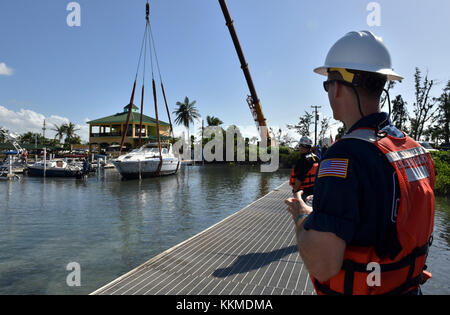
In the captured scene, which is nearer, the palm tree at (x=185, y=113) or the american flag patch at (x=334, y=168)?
the american flag patch at (x=334, y=168)

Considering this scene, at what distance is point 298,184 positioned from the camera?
5844 mm

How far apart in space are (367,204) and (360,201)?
0.10ft

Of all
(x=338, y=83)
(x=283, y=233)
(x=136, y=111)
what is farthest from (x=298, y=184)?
(x=136, y=111)

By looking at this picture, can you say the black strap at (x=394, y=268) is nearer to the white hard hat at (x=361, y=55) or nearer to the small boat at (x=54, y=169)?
the white hard hat at (x=361, y=55)

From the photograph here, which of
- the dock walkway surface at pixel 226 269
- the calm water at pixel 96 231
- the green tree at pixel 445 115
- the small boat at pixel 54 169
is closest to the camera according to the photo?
the dock walkway surface at pixel 226 269

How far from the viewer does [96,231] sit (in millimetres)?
9953

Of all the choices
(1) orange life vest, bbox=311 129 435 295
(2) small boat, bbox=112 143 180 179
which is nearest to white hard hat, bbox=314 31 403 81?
(1) orange life vest, bbox=311 129 435 295

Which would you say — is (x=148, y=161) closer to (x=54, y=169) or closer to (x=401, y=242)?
(x=54, y=169)

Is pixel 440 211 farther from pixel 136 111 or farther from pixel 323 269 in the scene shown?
pixel 136 111

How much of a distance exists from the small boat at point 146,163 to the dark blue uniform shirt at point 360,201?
26.3m

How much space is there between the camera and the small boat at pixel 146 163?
26411mm

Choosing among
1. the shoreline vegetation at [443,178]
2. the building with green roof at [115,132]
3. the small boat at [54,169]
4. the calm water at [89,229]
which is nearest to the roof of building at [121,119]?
the building with green roof at [115,132]

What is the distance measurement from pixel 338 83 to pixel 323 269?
91 centimetres

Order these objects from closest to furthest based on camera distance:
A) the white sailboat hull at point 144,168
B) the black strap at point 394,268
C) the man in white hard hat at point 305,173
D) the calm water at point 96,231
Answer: the black strap at point 394,268 → the man in white hard hat at point 305,173 → the calm water at point 96,231 → the white sailboat hull at point 144,168
